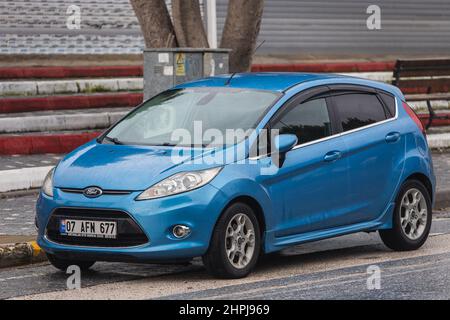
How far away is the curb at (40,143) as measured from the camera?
52.9ft

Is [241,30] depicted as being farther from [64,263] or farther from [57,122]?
[64,263]

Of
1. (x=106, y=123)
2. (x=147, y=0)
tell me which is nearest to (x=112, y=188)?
(x=147, y=0)

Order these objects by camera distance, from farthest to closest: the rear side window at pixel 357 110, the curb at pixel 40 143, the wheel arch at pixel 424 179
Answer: the curb at pixel 40 143, the wheel arch at pixel 424 179, the rear side window at pixel 357 110

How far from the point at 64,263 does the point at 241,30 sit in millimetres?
6129

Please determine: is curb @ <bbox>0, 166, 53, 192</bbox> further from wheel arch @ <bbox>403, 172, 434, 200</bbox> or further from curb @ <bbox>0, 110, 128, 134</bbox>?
wheel arch @ <bbox>403, 172, 434, 200</bbox>

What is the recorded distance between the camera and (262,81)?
1028 cm

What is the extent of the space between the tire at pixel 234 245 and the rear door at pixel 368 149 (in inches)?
49.5

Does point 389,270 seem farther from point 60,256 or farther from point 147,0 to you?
point 147,0

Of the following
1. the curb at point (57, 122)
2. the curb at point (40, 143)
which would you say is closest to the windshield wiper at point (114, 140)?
the curb at point (40, 143)

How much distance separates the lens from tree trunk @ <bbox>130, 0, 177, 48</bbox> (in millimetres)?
14961

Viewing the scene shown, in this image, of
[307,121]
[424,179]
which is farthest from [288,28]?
[307,121]

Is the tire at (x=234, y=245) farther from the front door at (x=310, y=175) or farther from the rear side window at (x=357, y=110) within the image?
the rear side window at (x=357, y=110)

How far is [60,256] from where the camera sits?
9.30 m
